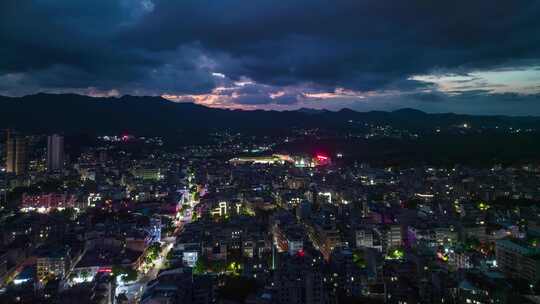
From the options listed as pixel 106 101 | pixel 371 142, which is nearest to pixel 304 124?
pixel 371 142

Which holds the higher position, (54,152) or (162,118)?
(162,118)

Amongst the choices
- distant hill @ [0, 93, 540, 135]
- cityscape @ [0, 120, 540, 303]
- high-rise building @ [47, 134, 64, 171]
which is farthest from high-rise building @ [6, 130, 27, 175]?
distant hill @ [0, 93, 540, 135]

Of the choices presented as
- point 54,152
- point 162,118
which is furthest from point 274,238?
point 162,118

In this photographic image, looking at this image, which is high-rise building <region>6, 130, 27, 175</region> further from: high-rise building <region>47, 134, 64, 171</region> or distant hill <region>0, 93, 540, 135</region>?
distant hill <region>0, 93, 540, 135</region>

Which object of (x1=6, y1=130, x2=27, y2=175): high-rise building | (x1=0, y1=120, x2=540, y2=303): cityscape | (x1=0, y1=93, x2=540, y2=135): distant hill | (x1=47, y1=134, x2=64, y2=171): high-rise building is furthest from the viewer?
(x1=0, y1=93, x2=540, y2=135): distant hill

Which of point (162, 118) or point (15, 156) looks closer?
point (15, 156)

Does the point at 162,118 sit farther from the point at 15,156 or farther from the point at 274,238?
the point at 274,238

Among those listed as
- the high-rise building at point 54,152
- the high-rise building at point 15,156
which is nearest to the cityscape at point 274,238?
the high-rise building at point 15,156

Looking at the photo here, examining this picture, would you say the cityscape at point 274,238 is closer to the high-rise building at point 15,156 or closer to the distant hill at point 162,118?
the high-rise building at point 15,156
